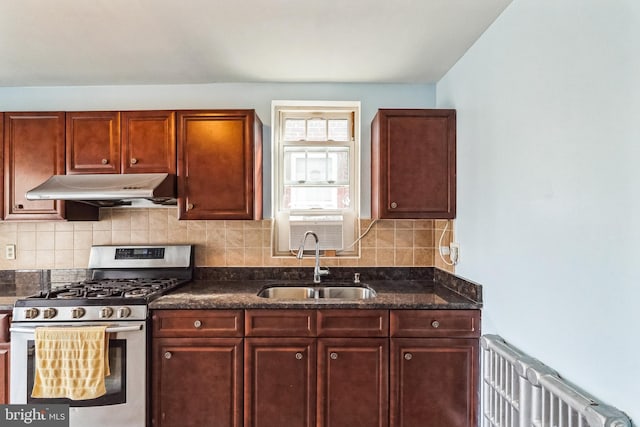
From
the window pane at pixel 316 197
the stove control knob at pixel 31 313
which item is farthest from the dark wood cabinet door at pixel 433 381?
the stove control knob at pixel 31 313

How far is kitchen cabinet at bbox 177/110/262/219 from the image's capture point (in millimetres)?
2459

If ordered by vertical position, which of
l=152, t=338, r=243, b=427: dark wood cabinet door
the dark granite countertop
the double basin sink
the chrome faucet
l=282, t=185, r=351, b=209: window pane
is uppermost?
l=282, t=185, r=351, b=209: window pane

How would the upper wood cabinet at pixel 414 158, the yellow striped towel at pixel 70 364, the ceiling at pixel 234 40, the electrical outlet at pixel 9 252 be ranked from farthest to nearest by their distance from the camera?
1. the electrical outlet at pixel 9 252
2. the upper wood cabinet at pixel 414 158
3. the yellow striped towel at pixel 70 364
4. the ceiling at pixel 234 40

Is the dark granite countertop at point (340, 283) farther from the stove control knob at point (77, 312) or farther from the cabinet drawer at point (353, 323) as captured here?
the stove control knob at point (77, 312)

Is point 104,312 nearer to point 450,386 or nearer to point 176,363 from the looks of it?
point 176,363

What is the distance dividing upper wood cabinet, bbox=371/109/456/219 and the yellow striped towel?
181 centimetres

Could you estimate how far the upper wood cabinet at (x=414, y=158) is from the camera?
7.89ft

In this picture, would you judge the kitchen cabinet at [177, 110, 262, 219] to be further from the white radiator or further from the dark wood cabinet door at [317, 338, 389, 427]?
the white radiator

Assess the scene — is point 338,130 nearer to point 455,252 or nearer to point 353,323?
point 455,252

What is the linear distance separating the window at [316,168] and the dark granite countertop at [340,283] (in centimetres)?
23

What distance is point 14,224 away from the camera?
2.79 m

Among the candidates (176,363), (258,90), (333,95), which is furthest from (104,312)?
(333,95)

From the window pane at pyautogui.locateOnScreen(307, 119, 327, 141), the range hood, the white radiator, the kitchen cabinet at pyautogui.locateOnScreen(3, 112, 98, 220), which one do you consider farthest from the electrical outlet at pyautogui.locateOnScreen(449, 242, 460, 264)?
the kitchen cabinet at pyautogui.locateOnScreen(3, 112, 98, 220)

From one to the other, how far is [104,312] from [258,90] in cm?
179
